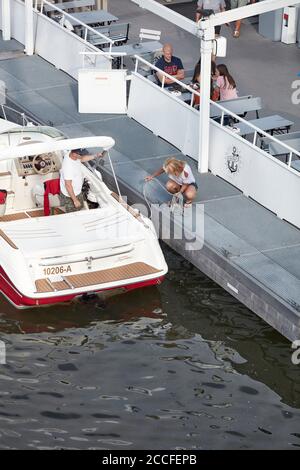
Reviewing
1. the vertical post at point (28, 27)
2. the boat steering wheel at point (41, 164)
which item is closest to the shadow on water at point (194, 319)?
the boat steering wheel at point (41, 164)

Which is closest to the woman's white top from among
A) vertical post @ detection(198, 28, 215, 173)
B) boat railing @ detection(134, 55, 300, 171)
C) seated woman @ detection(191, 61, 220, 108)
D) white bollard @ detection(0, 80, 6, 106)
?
boat railing @ detection(134, 55, 300, 171)

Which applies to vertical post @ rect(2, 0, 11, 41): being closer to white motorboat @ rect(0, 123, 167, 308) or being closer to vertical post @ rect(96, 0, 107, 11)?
vertical post @ rect(96, 0, 107, 11)

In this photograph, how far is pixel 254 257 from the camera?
17781 millimetres

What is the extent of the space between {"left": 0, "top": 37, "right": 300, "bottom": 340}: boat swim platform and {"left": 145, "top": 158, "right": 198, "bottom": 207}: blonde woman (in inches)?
13.6

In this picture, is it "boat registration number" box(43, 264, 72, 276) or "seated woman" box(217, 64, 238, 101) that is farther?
"seated woman" box(217, 64, 238, 101)

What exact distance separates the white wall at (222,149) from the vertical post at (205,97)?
5.6 inches

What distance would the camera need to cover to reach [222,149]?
20016 mm

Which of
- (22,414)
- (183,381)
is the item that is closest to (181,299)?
(183,381)

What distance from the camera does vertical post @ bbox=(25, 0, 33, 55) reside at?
979 inches

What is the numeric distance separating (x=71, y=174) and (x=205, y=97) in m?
2.66

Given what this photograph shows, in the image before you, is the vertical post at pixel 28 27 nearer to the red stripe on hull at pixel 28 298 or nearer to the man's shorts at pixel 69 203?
the man's shorts at pixel 69 203

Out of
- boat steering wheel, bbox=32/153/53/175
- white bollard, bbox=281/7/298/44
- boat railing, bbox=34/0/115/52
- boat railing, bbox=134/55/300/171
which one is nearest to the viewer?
boat railing, bbox=134/55/300/171
